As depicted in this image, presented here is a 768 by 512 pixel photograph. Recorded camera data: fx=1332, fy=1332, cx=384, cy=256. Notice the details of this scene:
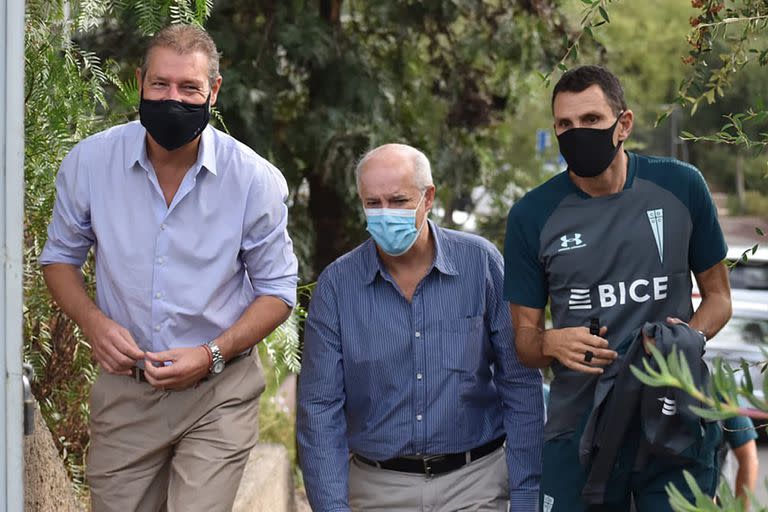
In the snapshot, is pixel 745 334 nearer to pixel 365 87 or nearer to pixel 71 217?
pixel 365 87

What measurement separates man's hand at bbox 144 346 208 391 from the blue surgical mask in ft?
2.18

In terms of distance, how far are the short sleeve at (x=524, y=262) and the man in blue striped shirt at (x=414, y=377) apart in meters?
0.32

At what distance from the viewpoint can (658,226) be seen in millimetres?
3863

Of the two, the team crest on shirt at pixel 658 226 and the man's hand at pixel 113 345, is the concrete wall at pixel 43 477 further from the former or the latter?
the team crest on shirt at pixel 658 226

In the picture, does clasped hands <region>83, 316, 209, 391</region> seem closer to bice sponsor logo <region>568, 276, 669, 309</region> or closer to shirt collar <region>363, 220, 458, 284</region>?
shirt collar <region>363, 220, 458, 284</region>

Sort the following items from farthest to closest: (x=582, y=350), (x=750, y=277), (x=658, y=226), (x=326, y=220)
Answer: (x=750, y=277) → (x=326, y=220) → (x=658, y=226) → (x=582, y=350)

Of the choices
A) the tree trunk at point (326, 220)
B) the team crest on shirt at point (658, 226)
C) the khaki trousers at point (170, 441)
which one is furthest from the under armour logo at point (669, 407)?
the tree trunk at point (326, 220)

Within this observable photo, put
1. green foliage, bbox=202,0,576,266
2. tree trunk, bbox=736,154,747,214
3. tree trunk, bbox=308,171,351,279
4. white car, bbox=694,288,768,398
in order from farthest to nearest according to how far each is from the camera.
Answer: tree trunk, bbox=736,154,747,214 < white car, bbox=694,288,768,398 < tree trunk, bbox=308,171,351,279 < green foliage, bbox=202,0,576,266

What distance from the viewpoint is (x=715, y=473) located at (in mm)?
3879

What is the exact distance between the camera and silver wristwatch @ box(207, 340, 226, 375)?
3887mm

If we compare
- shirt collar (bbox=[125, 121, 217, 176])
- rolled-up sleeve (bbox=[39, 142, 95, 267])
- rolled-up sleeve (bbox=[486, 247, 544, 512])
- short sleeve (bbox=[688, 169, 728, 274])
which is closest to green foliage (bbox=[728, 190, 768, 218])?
rolled-up sleeve (bbox=[486, 247, 544, 512])

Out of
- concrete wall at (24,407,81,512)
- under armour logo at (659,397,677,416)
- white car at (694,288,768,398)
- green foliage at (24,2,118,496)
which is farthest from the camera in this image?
white car at (694,288,768,398)

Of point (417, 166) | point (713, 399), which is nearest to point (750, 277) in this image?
point (417, 166)

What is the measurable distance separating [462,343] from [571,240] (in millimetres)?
575
